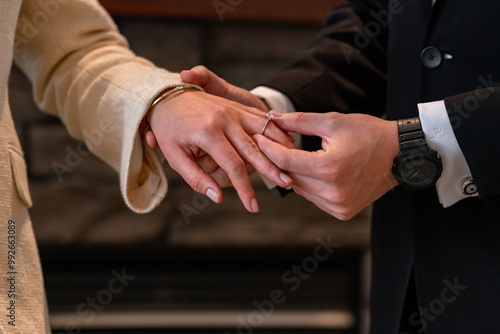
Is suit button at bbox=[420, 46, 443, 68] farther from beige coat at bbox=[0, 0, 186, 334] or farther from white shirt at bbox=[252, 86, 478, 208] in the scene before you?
beige coat at bbox=[0, 0, 186, 334]

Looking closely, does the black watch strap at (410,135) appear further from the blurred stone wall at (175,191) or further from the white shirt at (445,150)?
the blurred stone wall at (175,191)

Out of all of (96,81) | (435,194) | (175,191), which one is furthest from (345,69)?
(175,191)

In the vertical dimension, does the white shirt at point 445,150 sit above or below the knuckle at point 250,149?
above

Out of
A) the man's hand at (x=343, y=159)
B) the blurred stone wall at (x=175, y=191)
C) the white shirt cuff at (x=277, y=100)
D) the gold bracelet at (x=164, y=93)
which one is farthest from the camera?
the blurred stone wall at (x=175, y=191)

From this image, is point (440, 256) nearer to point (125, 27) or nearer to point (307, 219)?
point (307, 219)

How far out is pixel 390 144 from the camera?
0.64 m

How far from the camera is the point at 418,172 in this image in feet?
2.11

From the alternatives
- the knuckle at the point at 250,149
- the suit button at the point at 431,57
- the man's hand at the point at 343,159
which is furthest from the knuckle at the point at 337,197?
the suit button at the point at 431,57

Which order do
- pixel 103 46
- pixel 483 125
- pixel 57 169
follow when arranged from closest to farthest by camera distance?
pixel 483 125 < pixel 103 46 < pixel 57 169

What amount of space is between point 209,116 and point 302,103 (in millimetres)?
204

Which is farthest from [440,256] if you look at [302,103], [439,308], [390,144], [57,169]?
[57,169]

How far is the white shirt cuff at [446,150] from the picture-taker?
64 cm

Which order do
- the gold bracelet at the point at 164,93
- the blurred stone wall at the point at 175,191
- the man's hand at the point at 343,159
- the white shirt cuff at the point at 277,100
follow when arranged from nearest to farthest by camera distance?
1. the man's hand at the point at 343,159
2. the gold bracelet at the point at 164,93
3. the white shirt cuff at the point at 277,100
4. the blurred stone wall at the point at 175,191

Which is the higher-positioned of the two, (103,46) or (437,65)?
(437,65)
